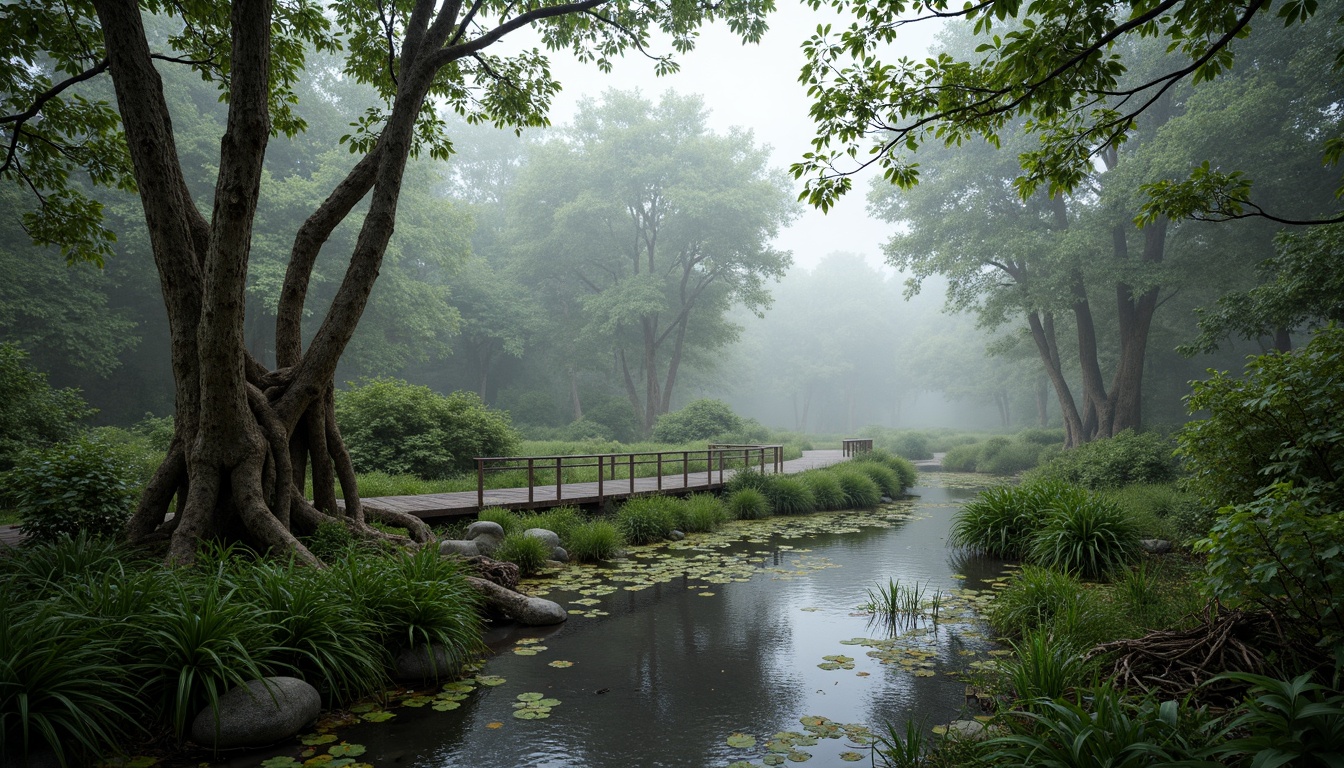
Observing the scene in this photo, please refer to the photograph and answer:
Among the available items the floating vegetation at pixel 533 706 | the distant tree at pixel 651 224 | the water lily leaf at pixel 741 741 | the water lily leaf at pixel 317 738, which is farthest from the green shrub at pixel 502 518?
the distant tree at pixel 651 224

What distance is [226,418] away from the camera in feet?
19.5

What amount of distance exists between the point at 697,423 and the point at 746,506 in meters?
11.7

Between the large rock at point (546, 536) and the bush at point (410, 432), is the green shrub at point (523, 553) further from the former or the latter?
the bush at point (410, 432)

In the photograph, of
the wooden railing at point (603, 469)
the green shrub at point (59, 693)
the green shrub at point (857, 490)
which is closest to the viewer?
the green shrub at point (59, 693)

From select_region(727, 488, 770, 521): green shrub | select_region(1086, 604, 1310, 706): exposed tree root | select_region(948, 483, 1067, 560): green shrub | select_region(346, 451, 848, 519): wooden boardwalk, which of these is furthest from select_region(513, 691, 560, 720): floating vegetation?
select_region(727, 488, 770, 521): green shrub

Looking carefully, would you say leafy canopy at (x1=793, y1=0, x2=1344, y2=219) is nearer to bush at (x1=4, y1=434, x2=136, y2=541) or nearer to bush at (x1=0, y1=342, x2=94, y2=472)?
bush at (x1=4, y1=434, x2=136, y2=541)

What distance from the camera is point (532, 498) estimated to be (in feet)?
36.6

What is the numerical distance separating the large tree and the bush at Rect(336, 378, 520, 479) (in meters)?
6.14

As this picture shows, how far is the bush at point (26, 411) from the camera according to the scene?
1070cm

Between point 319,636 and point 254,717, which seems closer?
point 254,717

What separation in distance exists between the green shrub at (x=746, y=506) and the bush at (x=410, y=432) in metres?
5.61

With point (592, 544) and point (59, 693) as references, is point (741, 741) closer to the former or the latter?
point (59, 693)

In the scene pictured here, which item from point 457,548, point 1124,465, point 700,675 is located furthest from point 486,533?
point 1124,465

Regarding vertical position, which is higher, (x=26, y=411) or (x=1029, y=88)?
(x=1029, y=88)
